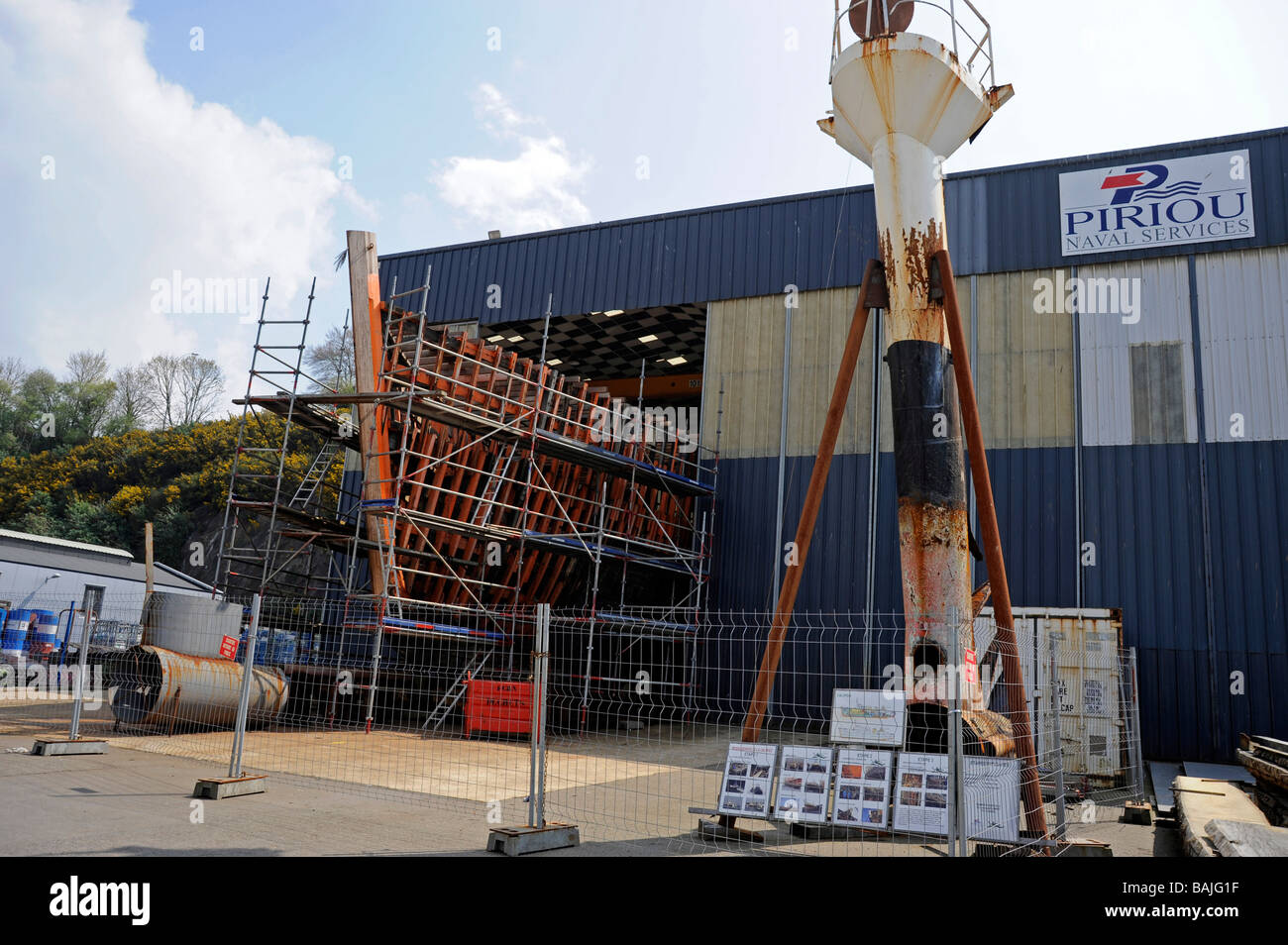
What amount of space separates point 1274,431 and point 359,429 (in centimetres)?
1650

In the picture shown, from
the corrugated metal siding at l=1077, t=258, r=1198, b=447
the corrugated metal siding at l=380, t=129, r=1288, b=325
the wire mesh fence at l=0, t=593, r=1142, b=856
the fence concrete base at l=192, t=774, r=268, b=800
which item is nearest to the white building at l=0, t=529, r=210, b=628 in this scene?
the wire mesh fence at l=0, t=593, r=1142, b=856

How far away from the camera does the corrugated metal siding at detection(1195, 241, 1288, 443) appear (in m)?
16.1

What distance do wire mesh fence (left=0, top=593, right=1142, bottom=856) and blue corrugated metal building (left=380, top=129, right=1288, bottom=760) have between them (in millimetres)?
1804

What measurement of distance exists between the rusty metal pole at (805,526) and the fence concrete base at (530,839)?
7.71ft

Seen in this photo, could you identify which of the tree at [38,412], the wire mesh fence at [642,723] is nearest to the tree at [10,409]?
the tree at [38,412]

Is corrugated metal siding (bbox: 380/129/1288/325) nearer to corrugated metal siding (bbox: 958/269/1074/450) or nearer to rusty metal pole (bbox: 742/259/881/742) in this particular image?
corrugated metal siding (bbox: 958/269/1074/450)

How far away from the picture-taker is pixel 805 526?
930 cm

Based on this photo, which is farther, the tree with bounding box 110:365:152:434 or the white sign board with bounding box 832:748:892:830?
the tree with bounding box 110:365:152:434

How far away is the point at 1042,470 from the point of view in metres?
17.3

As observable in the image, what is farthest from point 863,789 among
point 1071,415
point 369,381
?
point 1071,415

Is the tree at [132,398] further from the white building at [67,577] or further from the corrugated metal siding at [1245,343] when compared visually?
the corrugated metal siding at [1245,343]
